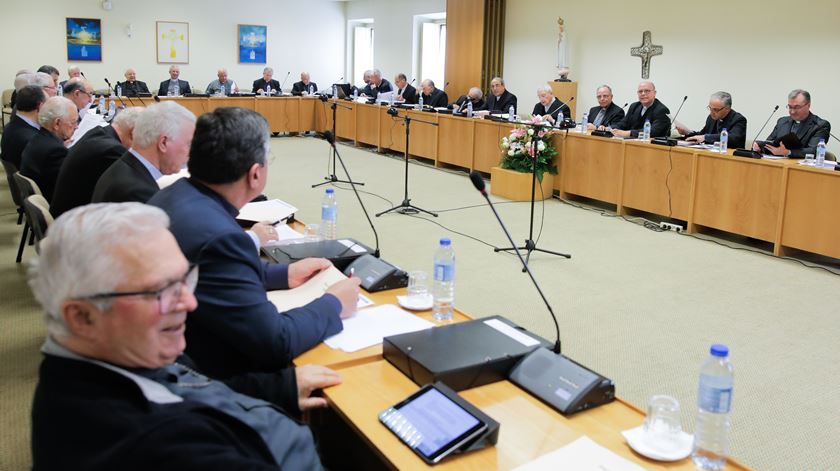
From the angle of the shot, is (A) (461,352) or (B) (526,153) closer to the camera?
(A) (461,352)

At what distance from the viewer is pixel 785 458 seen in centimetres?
276

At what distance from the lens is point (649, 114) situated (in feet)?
25.7

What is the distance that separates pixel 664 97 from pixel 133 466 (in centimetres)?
943

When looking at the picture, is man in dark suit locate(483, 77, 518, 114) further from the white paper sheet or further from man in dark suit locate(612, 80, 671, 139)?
the white paper sheet

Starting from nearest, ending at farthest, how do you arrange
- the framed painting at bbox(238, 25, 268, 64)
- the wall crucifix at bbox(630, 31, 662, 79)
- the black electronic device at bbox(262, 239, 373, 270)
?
1. the black electronic device at bbox(262, 239, 373, 270)
2. the wall crucifix at bbox(630, 31, 662, 79)
3. the framed painting at bbox(238, 25, 268, 64)

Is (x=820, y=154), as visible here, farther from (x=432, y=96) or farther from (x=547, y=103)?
(x=432, y=96)

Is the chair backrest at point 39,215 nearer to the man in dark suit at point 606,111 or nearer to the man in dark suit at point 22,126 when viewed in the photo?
the man in dark suit at point 22,126

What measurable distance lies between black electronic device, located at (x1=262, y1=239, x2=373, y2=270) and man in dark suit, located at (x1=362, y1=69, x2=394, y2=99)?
9.81 m

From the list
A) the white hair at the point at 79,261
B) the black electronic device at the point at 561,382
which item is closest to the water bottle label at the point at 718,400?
the black electronic device at the point at 561,382

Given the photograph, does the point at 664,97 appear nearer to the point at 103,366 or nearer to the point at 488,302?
the point at 488,302

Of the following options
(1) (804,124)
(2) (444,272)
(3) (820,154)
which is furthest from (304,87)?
(2) (444,272)

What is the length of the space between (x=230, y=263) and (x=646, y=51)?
8.83 metres

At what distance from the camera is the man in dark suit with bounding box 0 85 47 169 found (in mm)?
5289

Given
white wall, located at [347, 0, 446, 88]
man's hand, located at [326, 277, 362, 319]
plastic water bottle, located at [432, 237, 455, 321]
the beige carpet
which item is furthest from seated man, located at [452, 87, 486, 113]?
man's hand, located at [326, 277, 362, 319]
